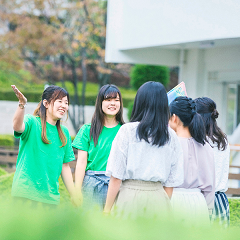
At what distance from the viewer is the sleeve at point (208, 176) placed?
3.13 metres

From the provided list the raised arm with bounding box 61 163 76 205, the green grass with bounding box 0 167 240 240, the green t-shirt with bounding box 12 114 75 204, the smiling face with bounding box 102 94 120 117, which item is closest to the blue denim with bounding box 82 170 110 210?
the raised arm with bounding box 61 163 76 205

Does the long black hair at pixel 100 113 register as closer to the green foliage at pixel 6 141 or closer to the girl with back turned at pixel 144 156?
the girl with back turned at pixel 144 156

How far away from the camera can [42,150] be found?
130 inches

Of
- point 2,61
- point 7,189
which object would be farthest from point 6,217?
point 2,61

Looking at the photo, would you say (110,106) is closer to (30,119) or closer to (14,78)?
(30,119)

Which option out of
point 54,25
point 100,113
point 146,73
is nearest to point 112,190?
point 100,113

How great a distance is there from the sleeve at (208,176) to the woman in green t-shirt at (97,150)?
0.87 m

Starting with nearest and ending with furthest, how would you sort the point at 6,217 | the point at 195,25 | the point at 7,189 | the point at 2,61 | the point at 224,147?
1. the point at 6,217
2. the point at 224,147
3. the point at 7,189
4. the point at 195,25
5. the point at 2,61

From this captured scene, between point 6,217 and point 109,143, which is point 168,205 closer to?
point 109,143

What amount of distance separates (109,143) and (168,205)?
0.99 m

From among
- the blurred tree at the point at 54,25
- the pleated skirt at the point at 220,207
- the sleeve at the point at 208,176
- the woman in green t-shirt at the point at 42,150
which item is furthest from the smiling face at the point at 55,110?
the blurred tree at the point at 54,25

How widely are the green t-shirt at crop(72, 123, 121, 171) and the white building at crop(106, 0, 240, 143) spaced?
3.48 metres

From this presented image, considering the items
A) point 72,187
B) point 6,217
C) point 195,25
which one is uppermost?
point 195,25

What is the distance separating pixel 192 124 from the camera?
123 inches
